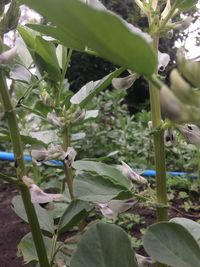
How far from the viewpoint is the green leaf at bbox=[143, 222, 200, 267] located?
1.27ft

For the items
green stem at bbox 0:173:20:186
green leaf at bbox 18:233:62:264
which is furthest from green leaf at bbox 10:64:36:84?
green leaf at bbox 18:233:62:264

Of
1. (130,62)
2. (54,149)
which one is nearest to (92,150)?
(54,149)

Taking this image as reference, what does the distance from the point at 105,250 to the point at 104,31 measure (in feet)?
0.78

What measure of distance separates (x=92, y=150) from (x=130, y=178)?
1.22 metres

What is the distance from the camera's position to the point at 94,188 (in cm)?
44

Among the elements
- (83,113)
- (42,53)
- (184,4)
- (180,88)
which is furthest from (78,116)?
(180,88)

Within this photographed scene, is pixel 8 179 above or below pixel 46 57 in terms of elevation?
below

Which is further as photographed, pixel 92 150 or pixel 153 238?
pixel 92 150

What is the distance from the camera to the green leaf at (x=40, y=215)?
→ 1.92ft

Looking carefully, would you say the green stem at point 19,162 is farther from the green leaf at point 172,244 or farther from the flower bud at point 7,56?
the green leaf at point 172,244

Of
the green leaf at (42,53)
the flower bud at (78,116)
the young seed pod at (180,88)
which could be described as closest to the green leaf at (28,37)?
the green leaf at (42,53)

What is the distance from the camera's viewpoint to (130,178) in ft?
1.64

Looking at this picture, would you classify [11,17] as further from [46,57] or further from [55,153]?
[55,153]

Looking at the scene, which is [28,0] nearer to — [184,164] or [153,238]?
[153,238]
